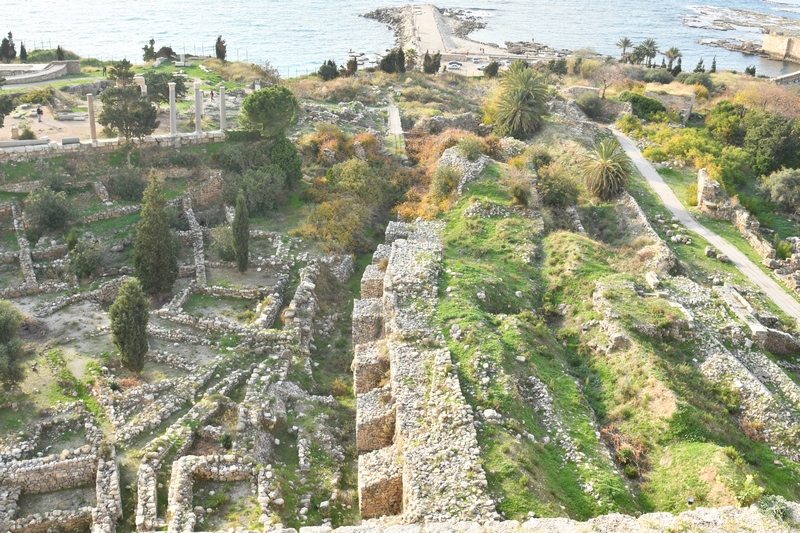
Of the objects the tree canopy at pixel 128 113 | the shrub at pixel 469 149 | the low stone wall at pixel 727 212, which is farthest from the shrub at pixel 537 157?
the tree canopy at pixel 128 113

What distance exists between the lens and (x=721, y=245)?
3266 cm

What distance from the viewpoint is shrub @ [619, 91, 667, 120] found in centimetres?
5378

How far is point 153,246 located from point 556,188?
774 inches

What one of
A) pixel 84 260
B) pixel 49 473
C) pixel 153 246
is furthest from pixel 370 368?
pixel 84 260

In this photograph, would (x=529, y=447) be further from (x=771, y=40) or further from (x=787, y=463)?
(x=771, y=40)

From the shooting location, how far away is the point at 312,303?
26.7 meters

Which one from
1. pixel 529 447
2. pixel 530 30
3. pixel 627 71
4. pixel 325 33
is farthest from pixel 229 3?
pixel 529 447

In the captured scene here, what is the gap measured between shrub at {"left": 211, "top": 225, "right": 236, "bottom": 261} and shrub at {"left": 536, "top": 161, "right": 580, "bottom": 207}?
15.3 meters

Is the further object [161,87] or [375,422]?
[161,87]

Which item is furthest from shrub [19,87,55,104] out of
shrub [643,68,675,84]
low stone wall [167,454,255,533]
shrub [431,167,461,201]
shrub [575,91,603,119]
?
shrub [643,68,675,84]

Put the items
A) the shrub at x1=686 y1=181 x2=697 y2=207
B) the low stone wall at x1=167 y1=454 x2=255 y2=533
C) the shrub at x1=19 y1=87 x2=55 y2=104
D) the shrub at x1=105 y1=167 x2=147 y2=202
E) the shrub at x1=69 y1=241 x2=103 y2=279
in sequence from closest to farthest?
the low stone wall at x1=167 y1=454 x2=255 y2=533
the shrub at x1=69 y1=241 x2=103 y2=279
the shrub at x1=105 y1=167 x2=147 y2=202
the shrub at x1=686 y1=181 x2=697 y2=207
the shrub at x1=19 y1=87 x2=55 y2=104

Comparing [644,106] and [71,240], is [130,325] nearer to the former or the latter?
[71,240]

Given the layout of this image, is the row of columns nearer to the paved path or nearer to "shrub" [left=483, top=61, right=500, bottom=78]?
the paved path

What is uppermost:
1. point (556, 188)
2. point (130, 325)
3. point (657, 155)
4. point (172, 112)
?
point (172, 112)
